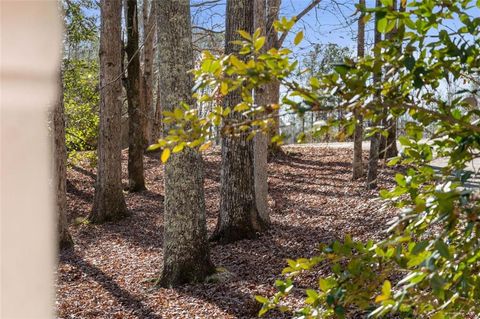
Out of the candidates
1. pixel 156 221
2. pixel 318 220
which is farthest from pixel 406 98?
pixel 156 221

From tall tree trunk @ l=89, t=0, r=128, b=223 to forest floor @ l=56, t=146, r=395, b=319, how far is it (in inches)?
16.1

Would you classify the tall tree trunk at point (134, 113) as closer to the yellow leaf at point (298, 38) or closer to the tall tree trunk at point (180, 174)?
the tall tree trunk at point (180, 174)

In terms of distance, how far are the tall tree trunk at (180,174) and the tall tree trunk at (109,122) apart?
16.6 feet

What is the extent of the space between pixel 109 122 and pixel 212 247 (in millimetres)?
4405

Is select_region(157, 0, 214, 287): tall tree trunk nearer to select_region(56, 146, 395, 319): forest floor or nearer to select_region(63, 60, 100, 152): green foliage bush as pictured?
select_region(56, 146, 395, 319): forest floor

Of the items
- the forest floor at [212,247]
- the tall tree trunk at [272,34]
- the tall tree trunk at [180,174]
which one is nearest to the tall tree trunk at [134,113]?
the forest floor at [212,247]

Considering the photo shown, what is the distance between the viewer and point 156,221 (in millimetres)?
11312

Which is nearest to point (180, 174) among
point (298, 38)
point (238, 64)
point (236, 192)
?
point (236, 192)

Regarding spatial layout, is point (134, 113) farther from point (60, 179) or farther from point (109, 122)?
point (60, 179)

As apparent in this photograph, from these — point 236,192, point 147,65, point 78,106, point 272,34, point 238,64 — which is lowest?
point 236,192

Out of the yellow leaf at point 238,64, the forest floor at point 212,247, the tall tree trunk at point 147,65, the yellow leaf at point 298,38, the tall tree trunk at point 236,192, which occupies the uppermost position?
the tall tree trunk at point 147,65

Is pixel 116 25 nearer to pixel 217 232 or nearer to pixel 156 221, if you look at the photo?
pixel 156 221

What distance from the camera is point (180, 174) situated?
20.7ft

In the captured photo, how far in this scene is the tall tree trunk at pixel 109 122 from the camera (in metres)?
11.3
